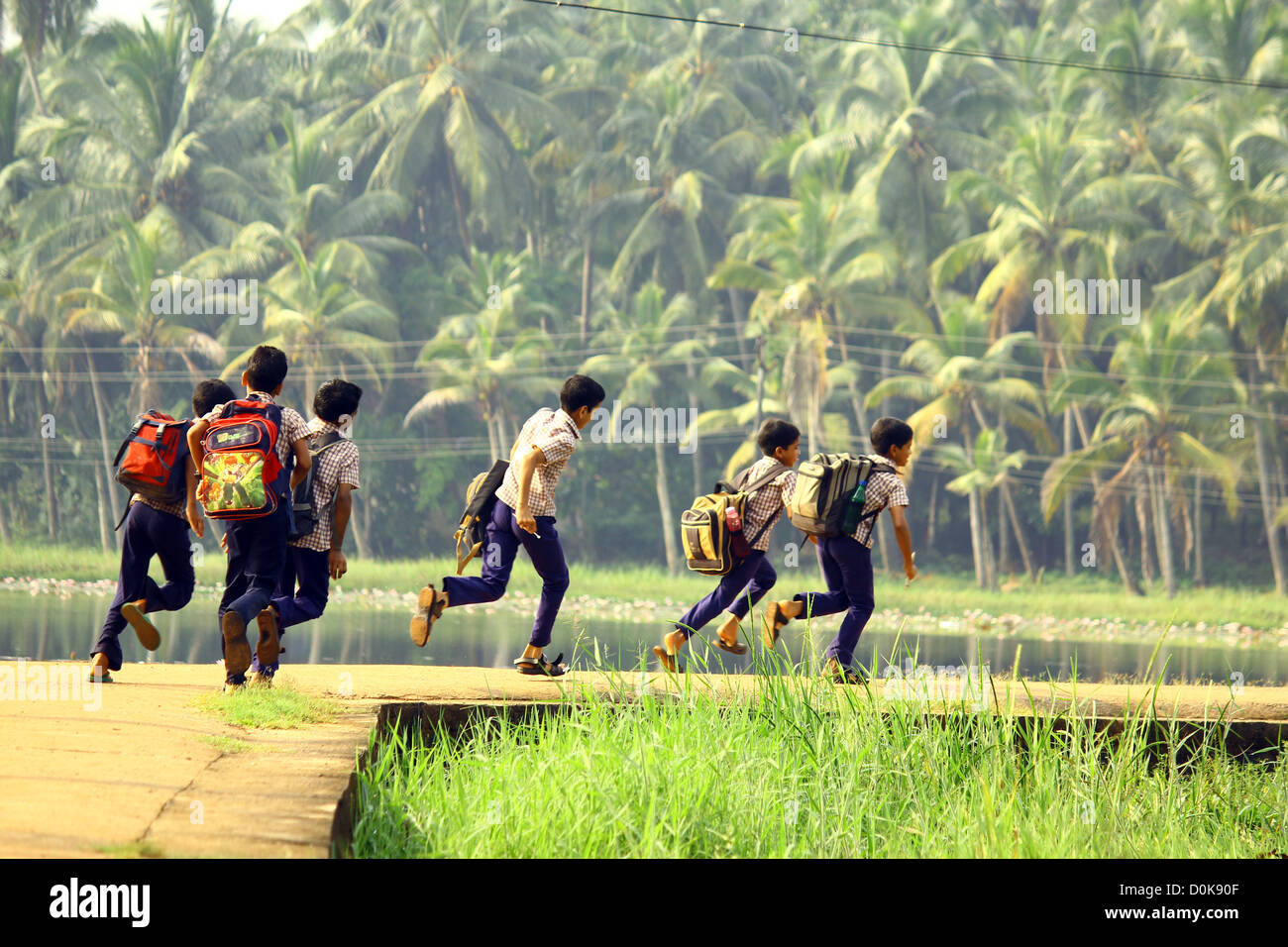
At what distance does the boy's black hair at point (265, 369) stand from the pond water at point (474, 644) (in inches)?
416

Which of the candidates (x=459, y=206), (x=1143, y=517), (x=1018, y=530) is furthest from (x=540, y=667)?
(x=459, y=206)

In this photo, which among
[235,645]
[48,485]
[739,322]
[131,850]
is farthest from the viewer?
[739,322]

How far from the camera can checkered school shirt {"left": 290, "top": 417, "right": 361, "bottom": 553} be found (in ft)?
21.5

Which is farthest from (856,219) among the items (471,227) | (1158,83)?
(471,227)

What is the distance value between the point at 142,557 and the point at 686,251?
33223 mm

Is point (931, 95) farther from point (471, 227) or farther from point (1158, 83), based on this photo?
point (471, 227)

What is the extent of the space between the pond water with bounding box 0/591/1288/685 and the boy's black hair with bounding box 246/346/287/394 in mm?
10565

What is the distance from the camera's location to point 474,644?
75.5 feet

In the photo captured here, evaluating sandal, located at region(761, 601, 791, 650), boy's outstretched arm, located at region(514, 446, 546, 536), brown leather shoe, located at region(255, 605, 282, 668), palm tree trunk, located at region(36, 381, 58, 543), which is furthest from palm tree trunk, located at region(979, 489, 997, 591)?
brown leather shoe, located at region(255, 605, 282, 668)

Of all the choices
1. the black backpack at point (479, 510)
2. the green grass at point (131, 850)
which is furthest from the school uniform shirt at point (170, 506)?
the green grass at point (131, 850)

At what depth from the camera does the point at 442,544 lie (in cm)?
4069

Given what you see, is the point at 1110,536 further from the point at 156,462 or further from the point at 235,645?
the point at 235,645

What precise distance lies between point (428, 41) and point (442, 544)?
1499cm

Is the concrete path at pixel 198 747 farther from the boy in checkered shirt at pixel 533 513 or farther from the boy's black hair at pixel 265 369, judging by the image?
the boy's black hair at pixel 265 369
